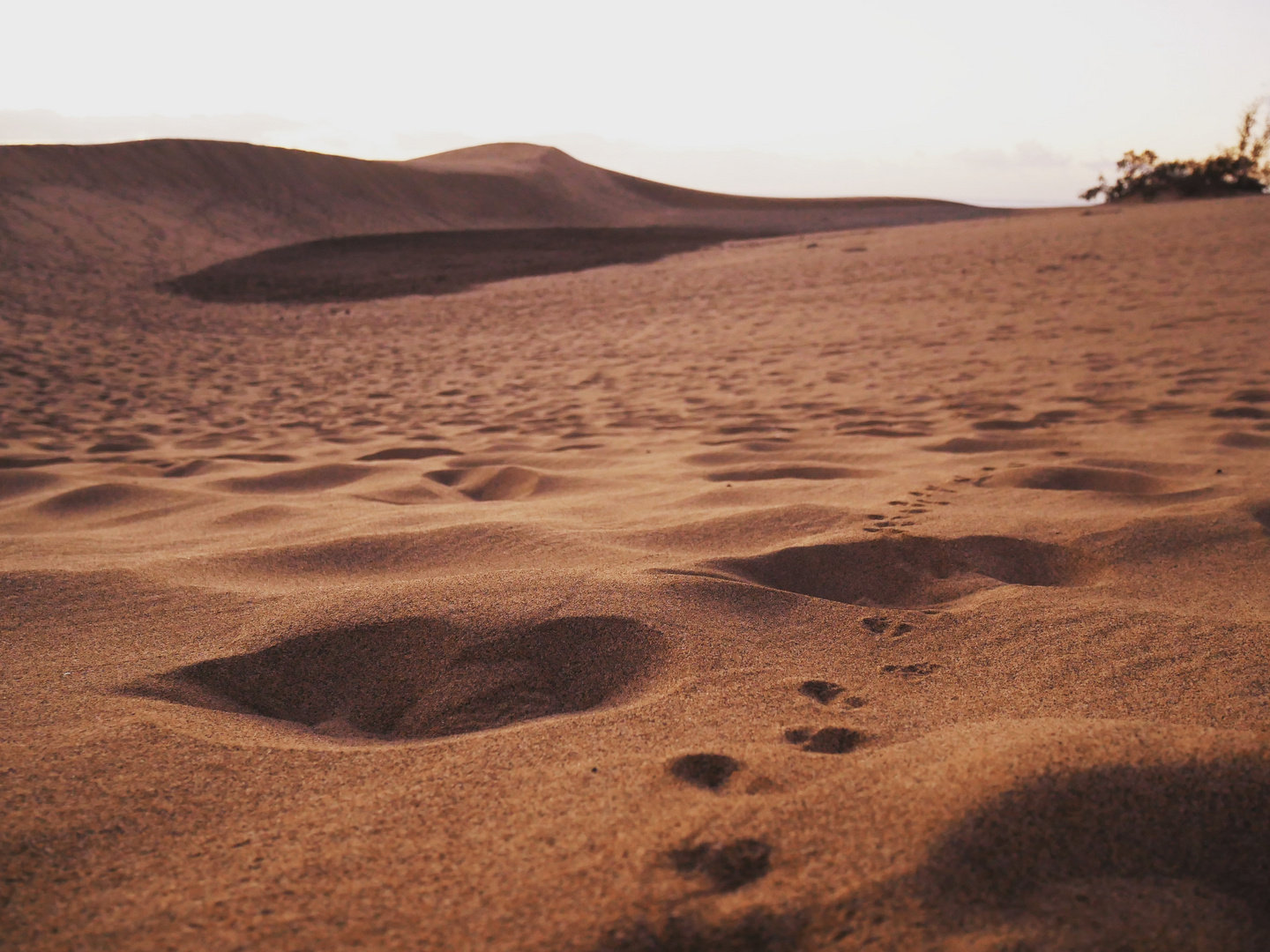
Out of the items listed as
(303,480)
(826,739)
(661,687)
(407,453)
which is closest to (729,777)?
(826,739)

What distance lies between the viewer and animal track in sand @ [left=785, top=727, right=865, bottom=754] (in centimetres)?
107

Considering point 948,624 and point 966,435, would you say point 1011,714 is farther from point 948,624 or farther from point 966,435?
point 966,435

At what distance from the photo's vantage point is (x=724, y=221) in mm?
26391

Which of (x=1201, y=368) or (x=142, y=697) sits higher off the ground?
(x=1201, y=368)

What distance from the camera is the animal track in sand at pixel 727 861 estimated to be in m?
0.81

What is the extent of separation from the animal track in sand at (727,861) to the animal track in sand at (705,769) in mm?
134

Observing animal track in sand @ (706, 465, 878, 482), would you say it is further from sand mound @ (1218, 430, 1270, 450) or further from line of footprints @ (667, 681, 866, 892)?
line of footprints @ (667, 681, 866, 892)

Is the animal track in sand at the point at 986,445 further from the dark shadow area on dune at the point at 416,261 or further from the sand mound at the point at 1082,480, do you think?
the dark shadow area on dune at the point at 416,261

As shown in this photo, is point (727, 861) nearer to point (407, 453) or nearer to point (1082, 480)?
point (1082, 480)

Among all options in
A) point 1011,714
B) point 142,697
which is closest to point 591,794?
Result: point 1011,714

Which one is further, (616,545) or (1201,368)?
(1201,368)

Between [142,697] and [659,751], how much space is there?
0.78 metres

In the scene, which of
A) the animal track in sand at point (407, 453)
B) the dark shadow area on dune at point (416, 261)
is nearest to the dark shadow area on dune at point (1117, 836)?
the animal track in sand at point (407, 453)

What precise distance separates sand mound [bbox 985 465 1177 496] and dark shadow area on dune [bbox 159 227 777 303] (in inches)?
380
